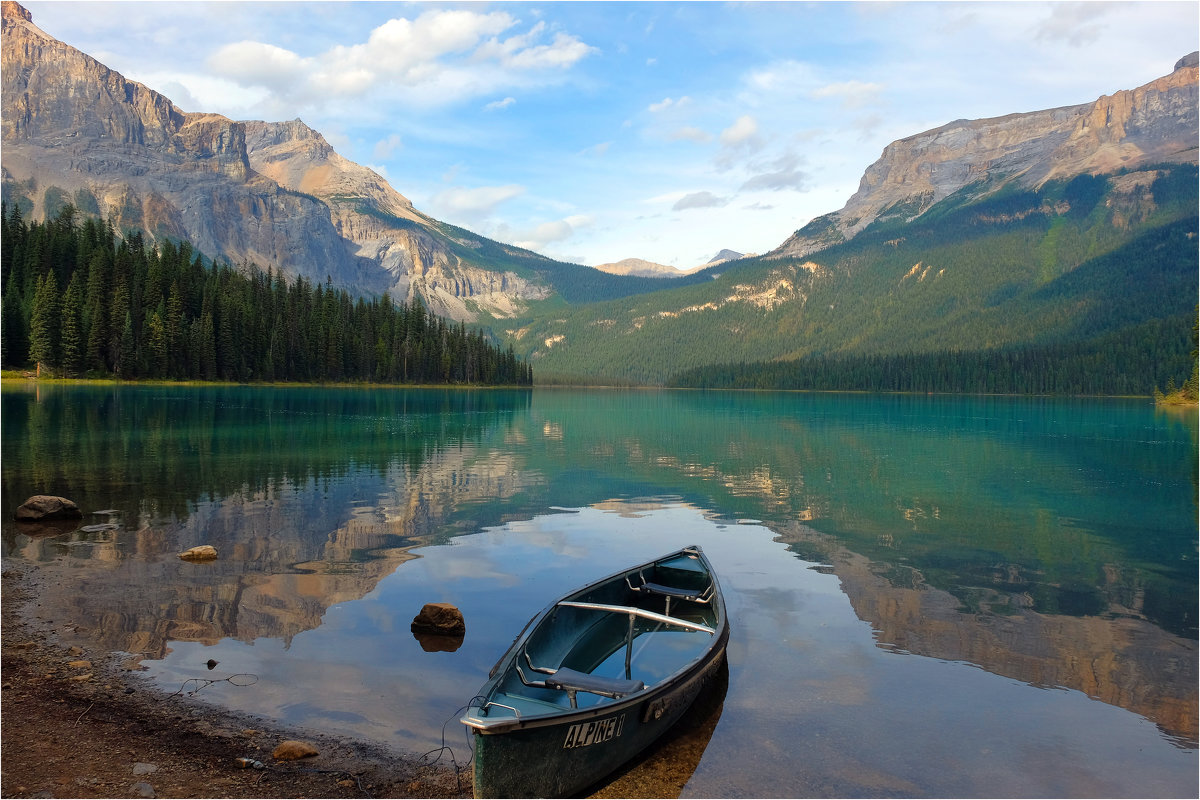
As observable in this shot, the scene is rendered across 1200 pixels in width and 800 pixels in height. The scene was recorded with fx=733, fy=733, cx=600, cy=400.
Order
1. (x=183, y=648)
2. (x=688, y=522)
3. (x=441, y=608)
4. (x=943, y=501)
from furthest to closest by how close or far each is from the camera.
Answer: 1. (x=943, y=501)
2. (x=688, y=522)
3. (x=441, y=608)
4. (x=183, y=648)

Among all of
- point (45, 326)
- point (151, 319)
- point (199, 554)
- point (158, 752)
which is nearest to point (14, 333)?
point (45, 326)

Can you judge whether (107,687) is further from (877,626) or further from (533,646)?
(877,626)

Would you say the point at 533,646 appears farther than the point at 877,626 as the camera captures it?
No

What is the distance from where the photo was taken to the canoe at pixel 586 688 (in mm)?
10484

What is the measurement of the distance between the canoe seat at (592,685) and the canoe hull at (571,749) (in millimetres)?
540

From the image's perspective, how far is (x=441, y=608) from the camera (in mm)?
18172

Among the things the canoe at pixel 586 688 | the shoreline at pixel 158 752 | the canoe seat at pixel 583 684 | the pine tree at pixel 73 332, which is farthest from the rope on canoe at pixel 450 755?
the pine tree at pixel 73 332

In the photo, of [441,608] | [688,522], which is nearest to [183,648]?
[441,608]

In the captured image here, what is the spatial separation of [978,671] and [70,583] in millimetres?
24294

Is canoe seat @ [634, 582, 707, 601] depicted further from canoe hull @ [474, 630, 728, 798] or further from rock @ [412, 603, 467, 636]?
canoe hull @ [474, 630, 728, 798]

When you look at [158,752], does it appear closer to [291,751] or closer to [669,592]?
[291,751]

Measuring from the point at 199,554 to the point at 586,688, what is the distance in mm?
17300

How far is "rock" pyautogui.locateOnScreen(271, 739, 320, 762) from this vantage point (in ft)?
39.1

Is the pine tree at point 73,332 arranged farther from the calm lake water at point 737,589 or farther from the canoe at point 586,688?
the canoe at point 586,688
